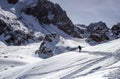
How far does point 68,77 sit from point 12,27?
175 meters

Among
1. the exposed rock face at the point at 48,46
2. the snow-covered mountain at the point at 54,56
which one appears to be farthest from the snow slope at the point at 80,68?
the exposed rock face at the point at 48,46

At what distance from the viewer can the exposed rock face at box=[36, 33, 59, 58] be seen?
451 ft

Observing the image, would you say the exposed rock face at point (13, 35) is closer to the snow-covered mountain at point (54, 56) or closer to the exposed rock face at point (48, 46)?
the snow-covered mountain at point (54, 56)

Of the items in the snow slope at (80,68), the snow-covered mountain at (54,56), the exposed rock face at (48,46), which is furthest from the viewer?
the exposed rock face at (48,46)

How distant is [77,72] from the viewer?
29234mm

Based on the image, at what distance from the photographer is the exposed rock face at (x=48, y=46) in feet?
451

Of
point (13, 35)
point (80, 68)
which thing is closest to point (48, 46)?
point (13, 35)

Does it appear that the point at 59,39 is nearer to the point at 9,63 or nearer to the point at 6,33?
the point at 6,33

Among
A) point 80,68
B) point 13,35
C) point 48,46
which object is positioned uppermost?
point 13,35

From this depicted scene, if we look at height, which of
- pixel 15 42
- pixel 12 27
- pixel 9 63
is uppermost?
pixel 12 27

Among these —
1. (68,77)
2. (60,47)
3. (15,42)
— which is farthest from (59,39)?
(68,77)

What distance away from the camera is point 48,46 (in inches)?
5753

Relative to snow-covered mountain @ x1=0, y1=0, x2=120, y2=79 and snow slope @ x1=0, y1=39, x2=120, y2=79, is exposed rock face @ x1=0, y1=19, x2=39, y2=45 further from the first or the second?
snow slope @ x1=0, y1=39, x2=120, y2=79

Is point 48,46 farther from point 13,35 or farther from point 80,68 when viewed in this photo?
point 80,68
